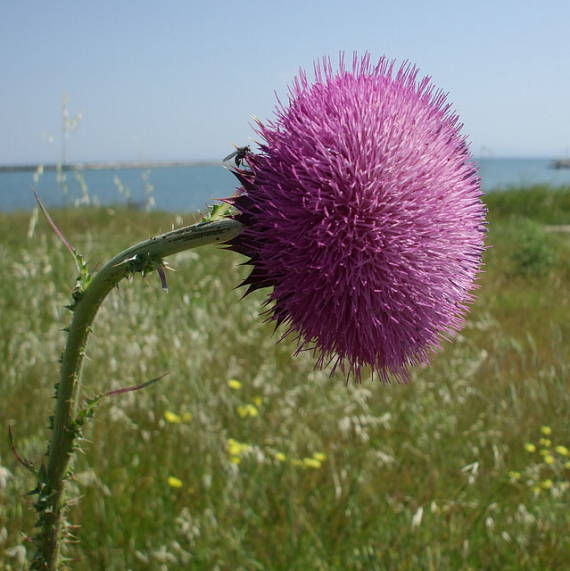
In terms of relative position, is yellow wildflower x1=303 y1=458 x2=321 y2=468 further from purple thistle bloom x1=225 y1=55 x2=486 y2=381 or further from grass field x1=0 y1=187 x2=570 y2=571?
purple thistle bloom x1=225 y1=55 x2=486 y2=381

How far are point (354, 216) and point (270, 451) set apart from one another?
2085 mm

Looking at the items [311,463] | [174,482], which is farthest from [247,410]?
[174,482]

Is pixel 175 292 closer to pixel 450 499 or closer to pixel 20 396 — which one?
pixel 20 396

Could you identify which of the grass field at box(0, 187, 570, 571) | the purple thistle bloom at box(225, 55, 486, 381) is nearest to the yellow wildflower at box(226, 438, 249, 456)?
the grass field at box(0, 187, 570, 571)

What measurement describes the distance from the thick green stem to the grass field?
0.10 m

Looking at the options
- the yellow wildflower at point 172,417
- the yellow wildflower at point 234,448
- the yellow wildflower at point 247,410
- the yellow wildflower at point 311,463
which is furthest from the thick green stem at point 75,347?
the yellow wildflower at point 247,410

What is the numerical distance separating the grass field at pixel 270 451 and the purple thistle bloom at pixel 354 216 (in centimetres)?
33

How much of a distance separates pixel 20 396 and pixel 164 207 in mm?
15898

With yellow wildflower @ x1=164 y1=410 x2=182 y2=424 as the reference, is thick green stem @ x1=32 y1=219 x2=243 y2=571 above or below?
above

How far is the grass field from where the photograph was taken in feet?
8.80

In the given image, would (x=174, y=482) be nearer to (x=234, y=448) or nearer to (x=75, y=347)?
(x=234, y=448)

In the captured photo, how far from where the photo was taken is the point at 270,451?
10.8 ft

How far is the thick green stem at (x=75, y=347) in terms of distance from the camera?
143cm

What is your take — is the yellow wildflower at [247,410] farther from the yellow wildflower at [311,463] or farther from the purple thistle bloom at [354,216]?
the purple thistle bloom at [354,216]
